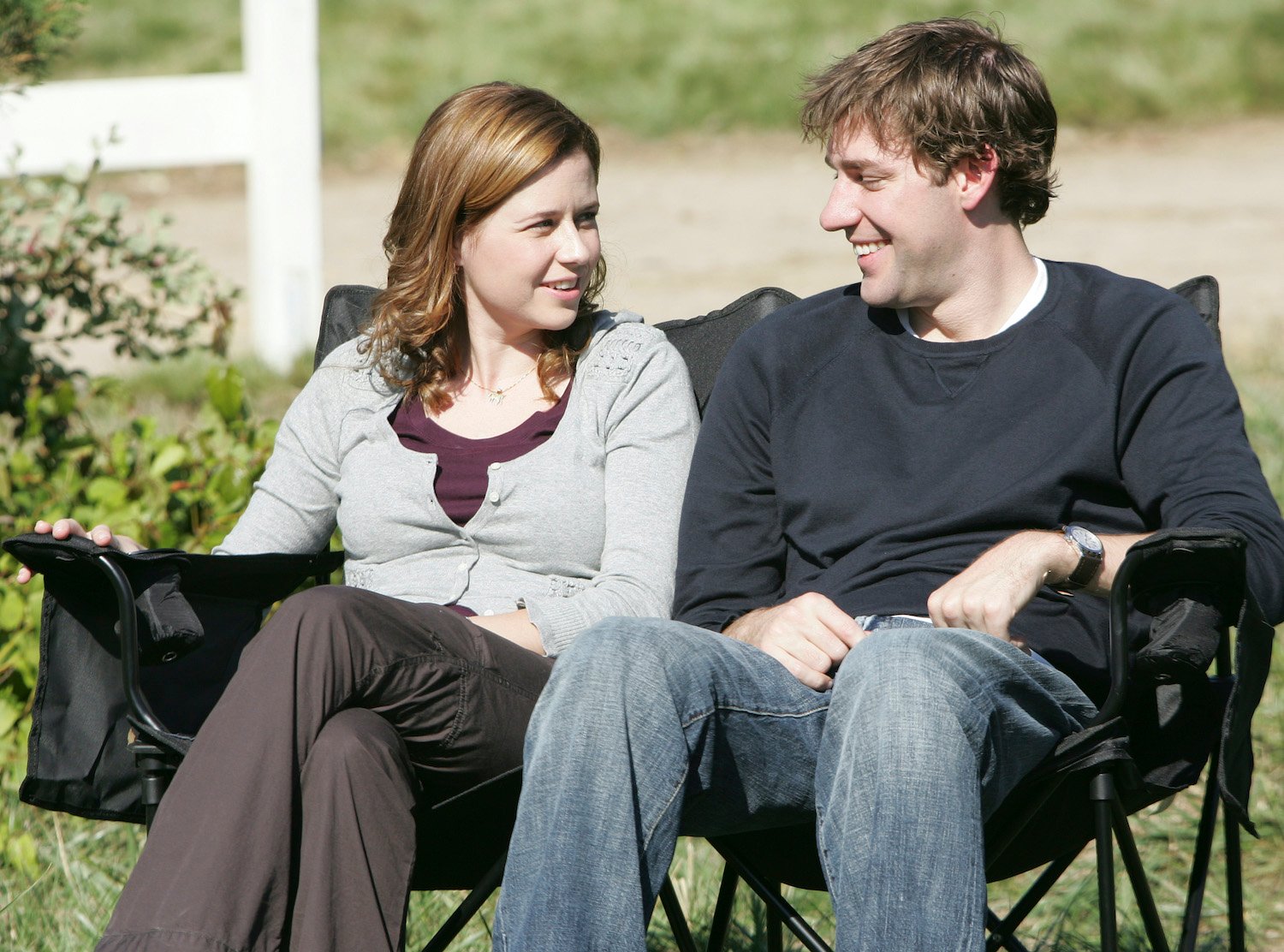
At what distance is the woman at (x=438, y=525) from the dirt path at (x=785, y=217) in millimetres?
4641

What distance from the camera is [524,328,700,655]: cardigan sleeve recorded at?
2.51 meters

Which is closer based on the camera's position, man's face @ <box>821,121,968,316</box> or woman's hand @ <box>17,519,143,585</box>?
woman's hand @ <box>17,519,143,585</box>

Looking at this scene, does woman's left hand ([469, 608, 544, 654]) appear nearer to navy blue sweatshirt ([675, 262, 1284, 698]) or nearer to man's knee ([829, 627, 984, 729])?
navy blue sweatshirt ([675, 262, 1284, 698])

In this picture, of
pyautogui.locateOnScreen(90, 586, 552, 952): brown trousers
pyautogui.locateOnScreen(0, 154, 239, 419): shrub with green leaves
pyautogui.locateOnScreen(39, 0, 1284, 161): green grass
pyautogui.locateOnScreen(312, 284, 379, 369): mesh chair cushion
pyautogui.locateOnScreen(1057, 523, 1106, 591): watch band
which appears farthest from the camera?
pyautogui.locateOnScreen(39, 0, 1284, 161): green grass

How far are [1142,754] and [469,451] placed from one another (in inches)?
47.0

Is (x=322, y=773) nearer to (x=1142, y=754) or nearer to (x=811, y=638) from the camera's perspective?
(x=811, y=638)

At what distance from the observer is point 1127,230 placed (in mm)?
9805

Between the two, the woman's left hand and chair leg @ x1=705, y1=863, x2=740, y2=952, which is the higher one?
the woman's left hand

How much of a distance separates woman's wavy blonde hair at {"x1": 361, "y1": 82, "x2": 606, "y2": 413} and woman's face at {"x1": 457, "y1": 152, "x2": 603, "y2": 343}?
3 cm

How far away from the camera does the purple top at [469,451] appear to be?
8.87 feet

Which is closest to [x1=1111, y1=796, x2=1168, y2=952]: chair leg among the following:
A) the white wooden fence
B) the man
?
the man

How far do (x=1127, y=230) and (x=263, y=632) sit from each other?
8.62 metres

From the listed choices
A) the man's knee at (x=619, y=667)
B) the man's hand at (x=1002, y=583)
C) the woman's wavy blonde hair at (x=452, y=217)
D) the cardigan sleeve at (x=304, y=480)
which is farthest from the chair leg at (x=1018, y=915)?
the cardigan sleeve at (x=304, y=480)

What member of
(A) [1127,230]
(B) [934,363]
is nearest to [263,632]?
(B) [934,363]
